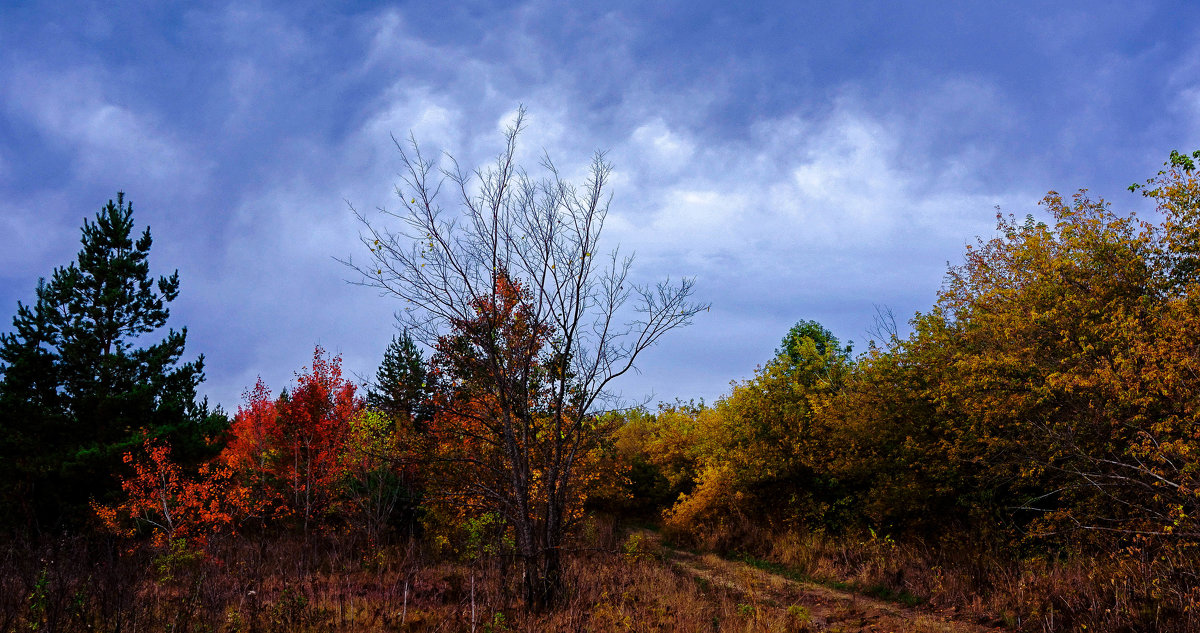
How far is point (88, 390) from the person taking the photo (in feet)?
64.4

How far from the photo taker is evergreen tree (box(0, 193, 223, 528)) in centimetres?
1823

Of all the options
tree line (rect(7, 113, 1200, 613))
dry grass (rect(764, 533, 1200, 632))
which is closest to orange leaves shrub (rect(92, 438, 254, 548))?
tree line (rect(7, 113, 1200, 613))

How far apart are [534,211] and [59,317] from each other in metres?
20.0

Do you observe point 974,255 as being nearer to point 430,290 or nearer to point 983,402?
point 983,402

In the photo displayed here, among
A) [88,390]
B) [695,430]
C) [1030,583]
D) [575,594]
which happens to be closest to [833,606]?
[1030,583]

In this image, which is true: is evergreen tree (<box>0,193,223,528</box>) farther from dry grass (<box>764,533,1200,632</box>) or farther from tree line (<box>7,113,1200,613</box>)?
dry grass (<box>764,533,1200,632</box>)

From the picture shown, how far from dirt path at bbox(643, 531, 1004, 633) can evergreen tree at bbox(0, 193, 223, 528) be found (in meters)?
17.7

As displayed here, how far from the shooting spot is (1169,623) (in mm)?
7426

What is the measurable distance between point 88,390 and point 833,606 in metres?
22.9

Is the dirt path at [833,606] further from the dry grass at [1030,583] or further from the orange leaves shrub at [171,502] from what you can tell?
the orange leaves shrub at [171,502]

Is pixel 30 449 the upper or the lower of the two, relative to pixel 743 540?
upper

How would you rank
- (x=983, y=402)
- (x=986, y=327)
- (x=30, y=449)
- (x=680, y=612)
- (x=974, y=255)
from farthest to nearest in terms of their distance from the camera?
(x=30, y=449)
(x=974, y=255)
(x=986, y=327)
(x=983, y=402)
(x=680, y=612)

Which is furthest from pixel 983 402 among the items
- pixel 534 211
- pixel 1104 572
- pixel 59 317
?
pixel 59 317

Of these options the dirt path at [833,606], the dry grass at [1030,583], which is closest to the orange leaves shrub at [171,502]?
the dirt path at [833,606]
